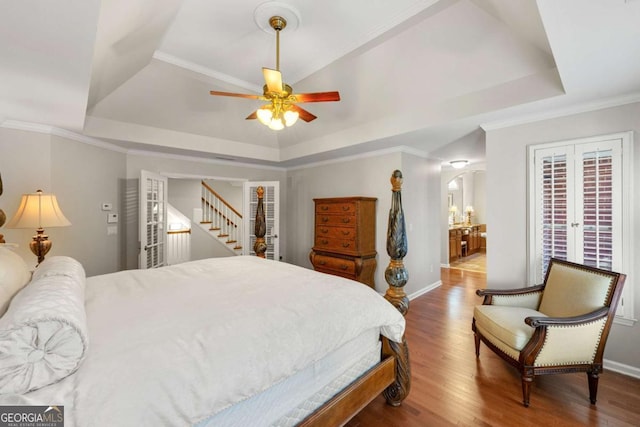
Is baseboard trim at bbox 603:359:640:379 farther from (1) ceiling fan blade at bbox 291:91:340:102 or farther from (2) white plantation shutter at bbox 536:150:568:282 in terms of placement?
(1) ceiling fan blade at bbox 291:91:340:102

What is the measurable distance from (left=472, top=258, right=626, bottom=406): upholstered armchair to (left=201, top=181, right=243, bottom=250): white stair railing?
5.69 metres

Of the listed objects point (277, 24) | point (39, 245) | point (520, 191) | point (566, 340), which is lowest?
point (566, 340)

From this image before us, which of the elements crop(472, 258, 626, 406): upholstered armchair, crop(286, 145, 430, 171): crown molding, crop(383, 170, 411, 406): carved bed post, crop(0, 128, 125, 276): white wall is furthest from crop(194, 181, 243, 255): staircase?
crop(472, 258, 626, 406): upholstered armchair

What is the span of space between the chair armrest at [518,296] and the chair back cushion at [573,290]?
59 millimetres

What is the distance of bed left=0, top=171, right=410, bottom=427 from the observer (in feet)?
2.86

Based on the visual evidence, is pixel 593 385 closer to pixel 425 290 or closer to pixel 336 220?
pixel 425 290

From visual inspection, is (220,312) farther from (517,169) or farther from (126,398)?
(517,169)

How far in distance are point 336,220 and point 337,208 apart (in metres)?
0.19

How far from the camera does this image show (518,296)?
2.59 metres

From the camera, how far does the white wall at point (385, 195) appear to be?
4.29m

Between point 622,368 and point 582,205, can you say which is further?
point 582,205

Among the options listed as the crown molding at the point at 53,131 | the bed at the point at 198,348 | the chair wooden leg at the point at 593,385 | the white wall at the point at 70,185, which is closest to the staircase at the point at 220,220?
the white wall at the point at 70,185

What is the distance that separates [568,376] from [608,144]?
2.06 m

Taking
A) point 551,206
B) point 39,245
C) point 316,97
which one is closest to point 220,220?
point 39,245
